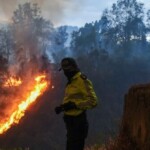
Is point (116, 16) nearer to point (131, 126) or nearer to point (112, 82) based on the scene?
point (112, 82)

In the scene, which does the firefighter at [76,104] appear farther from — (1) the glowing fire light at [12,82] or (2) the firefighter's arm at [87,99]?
(1) the glowing fire light at [12,82]

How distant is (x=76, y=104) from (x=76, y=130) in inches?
16.5

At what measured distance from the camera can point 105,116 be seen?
54.7 m

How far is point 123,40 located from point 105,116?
2676cm

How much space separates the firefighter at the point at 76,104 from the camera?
607cm

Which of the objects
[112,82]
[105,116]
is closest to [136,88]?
[105,116]

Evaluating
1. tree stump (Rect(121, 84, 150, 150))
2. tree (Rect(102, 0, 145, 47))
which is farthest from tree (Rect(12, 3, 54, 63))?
tree stump (Rect(121, 84, 150, 150))

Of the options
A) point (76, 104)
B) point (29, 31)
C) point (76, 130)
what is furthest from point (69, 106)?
point (29, 31)

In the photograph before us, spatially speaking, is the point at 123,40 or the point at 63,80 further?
the point at 123,40

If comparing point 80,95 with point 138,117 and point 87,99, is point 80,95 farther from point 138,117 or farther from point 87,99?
point 138,117

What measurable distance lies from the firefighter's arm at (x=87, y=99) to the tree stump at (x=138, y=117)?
3.99ft

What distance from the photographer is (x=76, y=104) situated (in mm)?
6059

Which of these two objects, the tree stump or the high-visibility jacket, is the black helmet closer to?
the high-visibility jacket

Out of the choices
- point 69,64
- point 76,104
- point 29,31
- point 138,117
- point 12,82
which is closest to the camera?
point 76,104
